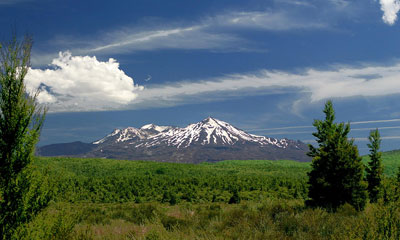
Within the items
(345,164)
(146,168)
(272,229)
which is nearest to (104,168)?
(146,168)

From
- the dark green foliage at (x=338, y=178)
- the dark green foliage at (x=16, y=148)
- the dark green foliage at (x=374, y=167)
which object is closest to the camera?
the dark green foliage at (x=16, y=148)

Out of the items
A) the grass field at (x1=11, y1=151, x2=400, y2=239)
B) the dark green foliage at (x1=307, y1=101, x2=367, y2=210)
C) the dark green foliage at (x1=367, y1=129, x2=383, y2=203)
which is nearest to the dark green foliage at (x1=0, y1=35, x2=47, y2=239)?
the grass field at (x1=11, y1=151, x2=400, y2=239)

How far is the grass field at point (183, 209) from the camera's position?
891cm

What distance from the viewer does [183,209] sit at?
54.6 ft

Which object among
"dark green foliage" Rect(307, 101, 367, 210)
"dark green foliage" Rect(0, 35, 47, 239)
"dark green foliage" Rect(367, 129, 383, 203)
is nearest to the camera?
"dark green foliage" Rect(0, 35, 47, 239)

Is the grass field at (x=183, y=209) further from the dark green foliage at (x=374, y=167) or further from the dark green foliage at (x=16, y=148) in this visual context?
the dark green foliage at (x=374, y=167)

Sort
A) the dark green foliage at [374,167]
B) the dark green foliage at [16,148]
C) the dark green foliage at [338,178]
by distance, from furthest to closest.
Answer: the dark green foliage at [374,167] → the dark green foliage at [338,178] → the dark green foliage at [16,148]

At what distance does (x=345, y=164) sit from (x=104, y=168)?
5199 centimetres

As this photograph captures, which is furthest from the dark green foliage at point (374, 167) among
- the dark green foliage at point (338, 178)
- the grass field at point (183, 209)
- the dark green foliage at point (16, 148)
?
the dark green foliage at point (16, 148)

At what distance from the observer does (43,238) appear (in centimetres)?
888

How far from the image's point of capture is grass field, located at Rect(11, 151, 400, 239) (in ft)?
29.2

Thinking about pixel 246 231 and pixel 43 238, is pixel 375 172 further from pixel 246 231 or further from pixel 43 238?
pixel 43 238

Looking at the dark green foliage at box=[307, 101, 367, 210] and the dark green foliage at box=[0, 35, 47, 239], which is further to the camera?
the dark green foliage at box=[307, 101, 367, 210]

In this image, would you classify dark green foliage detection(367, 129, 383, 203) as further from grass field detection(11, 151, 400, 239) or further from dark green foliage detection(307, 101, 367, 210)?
dark green foliage detection(307, 101, 367, 210)
